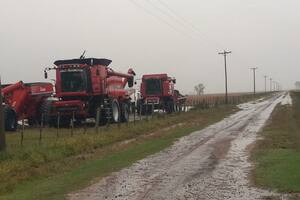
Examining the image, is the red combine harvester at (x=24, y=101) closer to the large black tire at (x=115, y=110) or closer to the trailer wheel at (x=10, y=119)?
the trailer wheel at (x=10, y=119)

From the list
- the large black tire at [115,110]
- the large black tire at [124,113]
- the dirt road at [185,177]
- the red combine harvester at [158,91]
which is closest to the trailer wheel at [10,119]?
the large black tire at [115,110]

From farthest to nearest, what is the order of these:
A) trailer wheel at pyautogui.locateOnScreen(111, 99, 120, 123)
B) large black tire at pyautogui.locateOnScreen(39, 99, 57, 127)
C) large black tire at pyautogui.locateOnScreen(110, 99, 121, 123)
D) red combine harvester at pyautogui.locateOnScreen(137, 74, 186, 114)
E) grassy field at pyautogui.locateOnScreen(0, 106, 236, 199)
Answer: red combine harvester at pyautogui.locateOnScreen(137, 74, 186, 114) < trailer wheel at pyautogui.locateOnScreen(111, 99, 120, 123) < large black tire at pyautogui.locateOnScreen(110, 99, 121, 123) < large black tire at pyautogui.locateOnScreen(39, 99, 57, 127) < grassy field at pyautogui.locateOnScreen(0, 106, 236, 199)

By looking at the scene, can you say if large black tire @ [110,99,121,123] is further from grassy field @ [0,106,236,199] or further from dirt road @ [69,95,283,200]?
dirt road @ [69,95,283,200]

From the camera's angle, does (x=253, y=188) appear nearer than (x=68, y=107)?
Yes

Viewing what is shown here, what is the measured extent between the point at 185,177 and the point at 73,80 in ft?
58.8

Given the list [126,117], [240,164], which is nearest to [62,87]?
[126,117]

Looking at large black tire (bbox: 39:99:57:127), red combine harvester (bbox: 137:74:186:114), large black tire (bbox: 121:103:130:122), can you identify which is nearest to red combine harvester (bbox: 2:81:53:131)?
large black tire (bbox: 39:99:57:127)

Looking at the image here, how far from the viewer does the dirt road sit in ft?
35.4

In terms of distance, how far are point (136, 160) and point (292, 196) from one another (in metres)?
6.69

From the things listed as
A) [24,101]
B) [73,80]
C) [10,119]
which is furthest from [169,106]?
[10,119]

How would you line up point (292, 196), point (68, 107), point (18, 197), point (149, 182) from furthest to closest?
point (68, 107) → point (149, 182) → point (18, 197) → point (292, 196)

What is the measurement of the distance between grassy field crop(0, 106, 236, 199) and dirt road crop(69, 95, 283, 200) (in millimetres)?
620

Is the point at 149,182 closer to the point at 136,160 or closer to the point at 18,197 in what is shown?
the point at 18,197

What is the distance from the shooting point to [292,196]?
10.3 meters
